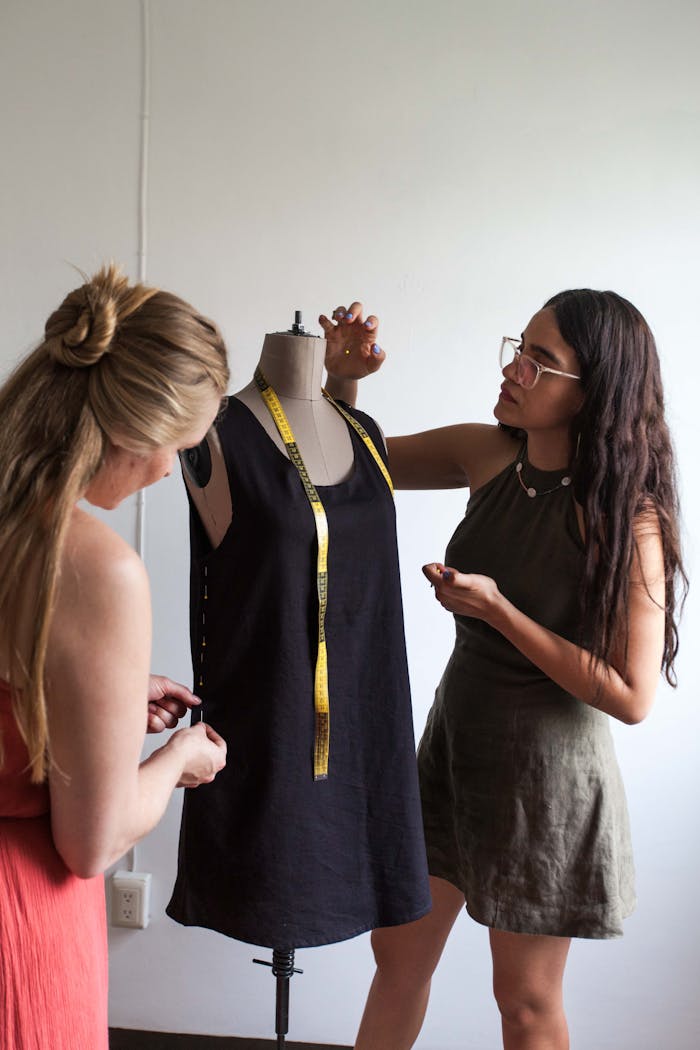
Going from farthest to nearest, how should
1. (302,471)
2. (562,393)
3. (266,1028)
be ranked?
(266,1028)
(562,393)
(302,471)

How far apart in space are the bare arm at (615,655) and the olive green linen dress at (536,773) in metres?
0.08

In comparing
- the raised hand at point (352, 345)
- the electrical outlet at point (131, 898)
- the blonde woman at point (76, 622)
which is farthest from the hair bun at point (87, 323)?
the electrical outlet at point (131, 898)

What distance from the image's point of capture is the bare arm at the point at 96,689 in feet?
3.08

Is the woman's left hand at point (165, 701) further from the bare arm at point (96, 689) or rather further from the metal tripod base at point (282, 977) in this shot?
the metal tripod base at point (282, 977)

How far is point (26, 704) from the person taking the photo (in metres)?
0.94

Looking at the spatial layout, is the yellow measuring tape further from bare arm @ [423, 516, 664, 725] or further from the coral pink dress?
the coral pink dress

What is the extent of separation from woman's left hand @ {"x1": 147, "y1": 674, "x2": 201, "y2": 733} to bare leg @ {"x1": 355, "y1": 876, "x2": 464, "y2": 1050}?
2.08 feet

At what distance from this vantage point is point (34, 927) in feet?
3.40

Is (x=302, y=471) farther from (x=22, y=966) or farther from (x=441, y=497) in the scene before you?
(x=441, y=497)

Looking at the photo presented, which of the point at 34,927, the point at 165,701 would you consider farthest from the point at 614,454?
the point at 34,927

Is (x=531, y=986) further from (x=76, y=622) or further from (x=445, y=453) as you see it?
(x=76, y=622)

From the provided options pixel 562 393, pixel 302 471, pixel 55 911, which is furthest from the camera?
pixel 562 393

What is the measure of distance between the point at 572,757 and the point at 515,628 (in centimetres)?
26

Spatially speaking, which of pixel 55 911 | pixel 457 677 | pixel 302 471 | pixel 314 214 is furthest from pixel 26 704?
pixel 314 214
